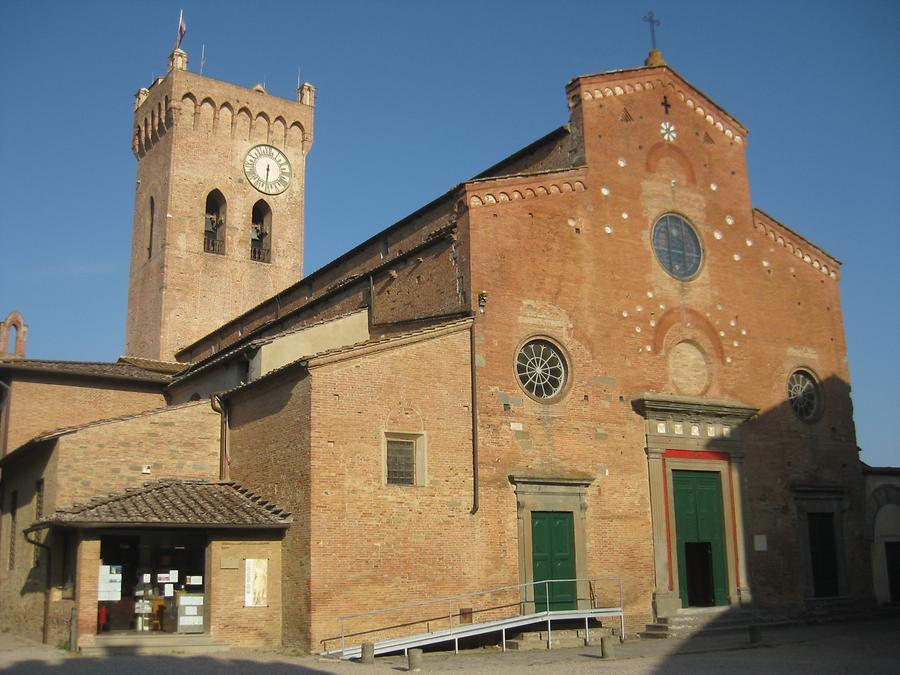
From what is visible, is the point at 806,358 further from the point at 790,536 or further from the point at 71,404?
the point at 71,404

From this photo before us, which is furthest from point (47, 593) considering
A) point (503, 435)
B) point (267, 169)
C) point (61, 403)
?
point (267, 169)

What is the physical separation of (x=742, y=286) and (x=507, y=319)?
7.50m

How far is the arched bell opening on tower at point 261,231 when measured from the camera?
41844mm

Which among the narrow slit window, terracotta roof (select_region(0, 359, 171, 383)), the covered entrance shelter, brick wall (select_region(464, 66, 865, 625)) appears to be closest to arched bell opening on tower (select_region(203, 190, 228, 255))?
the narrow slit window

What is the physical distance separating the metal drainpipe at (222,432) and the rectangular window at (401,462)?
4.37 m

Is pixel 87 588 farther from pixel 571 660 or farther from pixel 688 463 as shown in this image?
pixel 688 463

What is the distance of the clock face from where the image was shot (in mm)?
41812

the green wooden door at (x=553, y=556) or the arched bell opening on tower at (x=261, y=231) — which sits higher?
the arched bell opening on tower at (x=261, y=231)

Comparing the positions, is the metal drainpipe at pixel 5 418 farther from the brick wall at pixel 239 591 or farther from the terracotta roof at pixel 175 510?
the brick wall at pixel 239 591

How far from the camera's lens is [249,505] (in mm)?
18141

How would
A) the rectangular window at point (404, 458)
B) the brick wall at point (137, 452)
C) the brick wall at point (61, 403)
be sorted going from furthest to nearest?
the brick wall at point (61, 403) → the brick wall at point (137, 452) → the rectangular window at point (404, 458)

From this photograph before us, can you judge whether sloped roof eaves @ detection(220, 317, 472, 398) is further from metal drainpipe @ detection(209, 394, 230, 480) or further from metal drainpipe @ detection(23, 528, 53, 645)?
metal drainpipe @ detection(23, 528, 53, 645)

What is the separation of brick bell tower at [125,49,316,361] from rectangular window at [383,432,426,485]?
22.6 meters

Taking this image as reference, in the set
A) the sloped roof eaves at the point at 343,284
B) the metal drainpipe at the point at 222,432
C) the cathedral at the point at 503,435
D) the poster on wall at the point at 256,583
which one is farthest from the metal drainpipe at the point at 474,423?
the metal drainpipe at the point at 222,432
